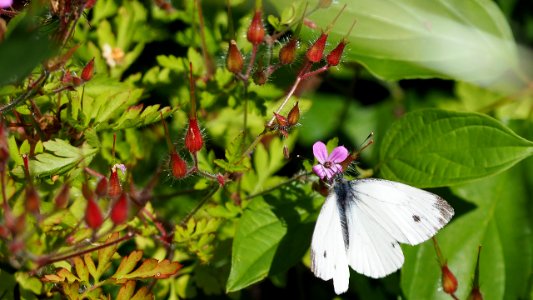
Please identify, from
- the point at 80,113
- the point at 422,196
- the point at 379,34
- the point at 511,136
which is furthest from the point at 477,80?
the point at 80,113

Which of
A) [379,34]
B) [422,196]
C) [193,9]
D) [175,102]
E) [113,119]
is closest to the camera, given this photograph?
[422,196]

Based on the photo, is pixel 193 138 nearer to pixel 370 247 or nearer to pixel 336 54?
pixel 336 54

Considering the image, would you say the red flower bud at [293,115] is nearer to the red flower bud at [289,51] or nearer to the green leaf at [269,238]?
the red flower bud at [289,51]

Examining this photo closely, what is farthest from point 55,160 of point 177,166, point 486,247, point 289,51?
point 486,247

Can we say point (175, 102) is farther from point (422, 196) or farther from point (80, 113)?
point (422, 196)

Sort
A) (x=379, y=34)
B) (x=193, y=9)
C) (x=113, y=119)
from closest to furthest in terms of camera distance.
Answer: (x=113, y=119) < (x=193, y=9) < (x=379, y=34)

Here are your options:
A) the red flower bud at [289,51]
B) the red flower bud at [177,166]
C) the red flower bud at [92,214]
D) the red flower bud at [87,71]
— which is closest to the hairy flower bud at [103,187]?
the red flower bud at [92,214]

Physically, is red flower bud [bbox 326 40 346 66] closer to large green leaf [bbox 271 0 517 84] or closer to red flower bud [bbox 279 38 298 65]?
red flower bud [bbox 279 38 298 65]
